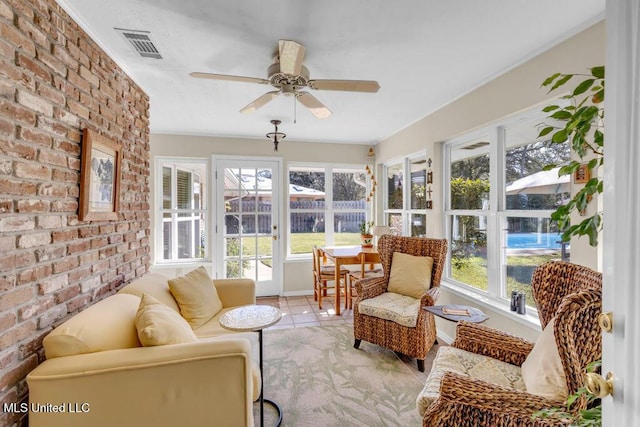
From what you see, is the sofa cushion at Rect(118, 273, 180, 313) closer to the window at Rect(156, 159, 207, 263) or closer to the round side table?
the round side table

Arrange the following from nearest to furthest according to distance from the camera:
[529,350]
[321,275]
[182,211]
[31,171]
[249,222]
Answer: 1. [31,171]
2. [529,350]
3. [321,275]
4. [182,211]
5. [249,222]

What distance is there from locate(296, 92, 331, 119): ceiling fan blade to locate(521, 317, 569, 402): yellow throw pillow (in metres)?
1.93

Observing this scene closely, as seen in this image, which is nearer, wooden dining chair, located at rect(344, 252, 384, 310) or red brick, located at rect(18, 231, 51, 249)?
red brick, located at rect(18, 231, 51, 249)

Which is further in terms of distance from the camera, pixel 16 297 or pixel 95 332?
pixel 95 332

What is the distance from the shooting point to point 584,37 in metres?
1.74

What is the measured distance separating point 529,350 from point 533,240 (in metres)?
1.03

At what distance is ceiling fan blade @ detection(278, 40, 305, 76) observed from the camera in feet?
5.25

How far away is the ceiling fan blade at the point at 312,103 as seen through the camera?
2.18 m

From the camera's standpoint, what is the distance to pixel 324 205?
15.7 ft

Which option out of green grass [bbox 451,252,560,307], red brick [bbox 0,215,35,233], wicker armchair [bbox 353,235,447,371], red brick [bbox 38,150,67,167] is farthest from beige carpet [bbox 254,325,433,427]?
red brick [bbox 38,150,67,167]

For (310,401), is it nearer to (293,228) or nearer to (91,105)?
(91,105)

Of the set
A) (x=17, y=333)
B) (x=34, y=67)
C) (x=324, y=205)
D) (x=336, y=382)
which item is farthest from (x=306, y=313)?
(x=34, y=67)

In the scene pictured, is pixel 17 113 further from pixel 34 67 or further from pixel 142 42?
pixel 142 42

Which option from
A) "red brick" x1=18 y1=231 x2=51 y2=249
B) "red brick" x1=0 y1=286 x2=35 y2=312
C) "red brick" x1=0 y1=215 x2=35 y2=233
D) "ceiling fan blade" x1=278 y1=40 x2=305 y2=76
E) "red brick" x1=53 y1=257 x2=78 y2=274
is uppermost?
"ceiling fan blade" x1=278 y1=40 x2=305 y2=76
